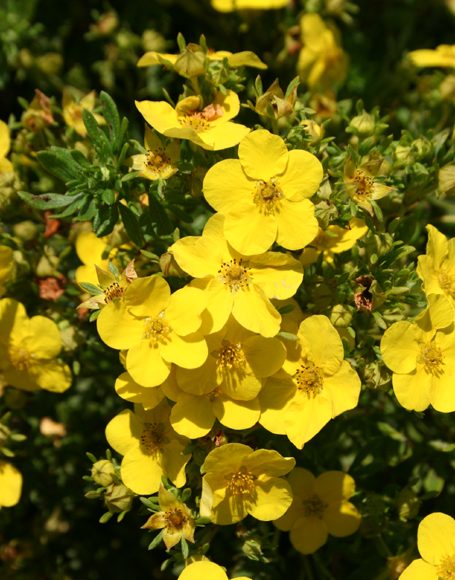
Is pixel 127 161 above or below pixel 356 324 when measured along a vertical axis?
above

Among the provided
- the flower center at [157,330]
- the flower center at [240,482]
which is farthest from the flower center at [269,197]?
the flower center at [240,482]

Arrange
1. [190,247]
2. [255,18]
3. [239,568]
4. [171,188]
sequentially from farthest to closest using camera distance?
[255,18] < [239,568] < [171,188] < [190,247]

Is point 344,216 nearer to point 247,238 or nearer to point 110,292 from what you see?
point 247,238

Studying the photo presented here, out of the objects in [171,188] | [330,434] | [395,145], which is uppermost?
[395,145]

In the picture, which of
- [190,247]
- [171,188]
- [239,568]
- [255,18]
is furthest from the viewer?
[255,18]

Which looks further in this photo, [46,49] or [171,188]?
[46,49]

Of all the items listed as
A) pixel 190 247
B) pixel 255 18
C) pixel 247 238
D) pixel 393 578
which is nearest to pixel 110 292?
pixel 190 247

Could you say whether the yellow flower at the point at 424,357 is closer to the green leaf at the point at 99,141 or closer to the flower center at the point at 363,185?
the flower center at the point at 363,185

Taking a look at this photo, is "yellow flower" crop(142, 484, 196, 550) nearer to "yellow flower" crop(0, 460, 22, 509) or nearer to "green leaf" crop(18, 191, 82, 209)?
"yellow flower" crop(0, 460, 22, 509)

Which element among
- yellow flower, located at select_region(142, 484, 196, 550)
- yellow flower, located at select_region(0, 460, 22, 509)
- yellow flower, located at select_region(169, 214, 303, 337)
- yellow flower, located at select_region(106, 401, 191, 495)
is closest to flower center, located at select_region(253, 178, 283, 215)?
yellow flower, located at select_region(169, 214, 303, 337)
